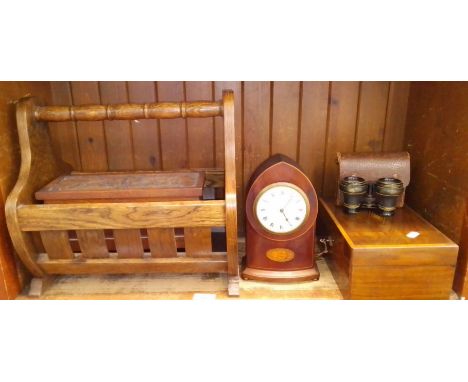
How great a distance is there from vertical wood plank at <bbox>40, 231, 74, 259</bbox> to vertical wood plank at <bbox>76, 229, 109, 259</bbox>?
3 centimetres

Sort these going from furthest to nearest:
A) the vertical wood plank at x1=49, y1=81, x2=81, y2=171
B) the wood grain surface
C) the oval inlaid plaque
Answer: the vertical wood plank at x1=49, y1=81, x2=81, y2=171 < the oval inlaid plaque < the wood grain surface

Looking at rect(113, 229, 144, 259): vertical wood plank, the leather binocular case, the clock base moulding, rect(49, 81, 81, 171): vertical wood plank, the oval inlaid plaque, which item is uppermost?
rect(49, 81, 81, 171): vertical wood plank

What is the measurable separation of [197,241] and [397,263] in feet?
1.64

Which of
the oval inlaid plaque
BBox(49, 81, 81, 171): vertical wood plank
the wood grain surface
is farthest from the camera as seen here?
BBox(49, 81, 81, 171): vertical wood plank

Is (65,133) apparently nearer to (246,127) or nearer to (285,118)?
(246,127)

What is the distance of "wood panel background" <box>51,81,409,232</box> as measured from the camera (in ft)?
4.01

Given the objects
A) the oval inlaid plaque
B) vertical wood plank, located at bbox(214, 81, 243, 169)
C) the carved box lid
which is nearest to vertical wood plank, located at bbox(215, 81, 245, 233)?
vertical wood plank, located at bbox(214, 81, 243, 169)

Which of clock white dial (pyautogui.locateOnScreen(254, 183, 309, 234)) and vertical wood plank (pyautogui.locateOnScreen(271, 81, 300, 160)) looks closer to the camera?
clock white dial (pyautogui.locateOnScreen(254, 183, 309, 234))

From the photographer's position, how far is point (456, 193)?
988 millimetres

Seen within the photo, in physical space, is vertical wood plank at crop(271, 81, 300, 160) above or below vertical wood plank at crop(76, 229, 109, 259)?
above

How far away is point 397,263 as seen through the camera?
93 centimetres

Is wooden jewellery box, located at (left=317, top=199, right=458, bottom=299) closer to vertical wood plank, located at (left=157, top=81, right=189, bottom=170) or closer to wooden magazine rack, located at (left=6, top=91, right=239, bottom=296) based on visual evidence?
wooden magazine rack, located at (left=6, top=91, right=239, bottom=296)

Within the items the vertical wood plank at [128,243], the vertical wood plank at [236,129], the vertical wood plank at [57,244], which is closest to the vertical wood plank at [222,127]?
the vertical wood plank at [236,129]

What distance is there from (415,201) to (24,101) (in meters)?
1.17
